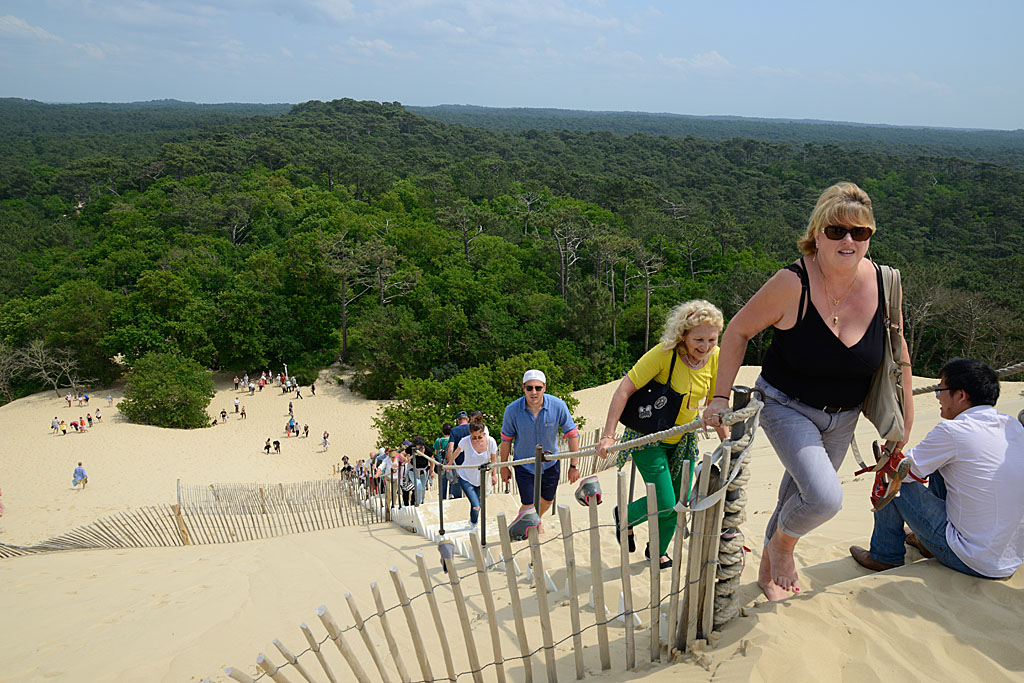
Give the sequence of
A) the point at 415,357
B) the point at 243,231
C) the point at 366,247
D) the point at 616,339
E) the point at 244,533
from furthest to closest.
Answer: the point at 243,231
the point at 366,247
the point at 616,339
the point at 415,357
the point at 244,533

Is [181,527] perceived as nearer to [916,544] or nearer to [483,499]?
[483,499]

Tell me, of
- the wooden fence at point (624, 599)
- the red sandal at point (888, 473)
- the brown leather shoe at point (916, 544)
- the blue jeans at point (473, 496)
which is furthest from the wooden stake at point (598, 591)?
the blue jeans at point (473, 496)

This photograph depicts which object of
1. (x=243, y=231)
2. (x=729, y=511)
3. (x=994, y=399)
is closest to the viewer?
(x=729, y=511)

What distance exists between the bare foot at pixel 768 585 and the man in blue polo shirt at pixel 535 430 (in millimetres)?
1641

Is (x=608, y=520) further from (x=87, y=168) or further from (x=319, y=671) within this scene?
(x=87, y=168)

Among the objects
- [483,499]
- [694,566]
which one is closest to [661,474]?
[694,566]

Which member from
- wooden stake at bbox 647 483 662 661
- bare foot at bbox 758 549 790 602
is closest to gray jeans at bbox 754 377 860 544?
bare foot at bbox 758 549 790 602

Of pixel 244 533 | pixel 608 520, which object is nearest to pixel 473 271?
pixel 244 533

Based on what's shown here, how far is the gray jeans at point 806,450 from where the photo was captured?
2.56m

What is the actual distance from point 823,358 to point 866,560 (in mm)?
1299

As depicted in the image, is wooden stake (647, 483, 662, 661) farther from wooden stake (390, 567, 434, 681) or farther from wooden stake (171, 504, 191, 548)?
wooden stake (171, 504, 191, 548)

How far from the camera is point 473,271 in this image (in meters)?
36.1

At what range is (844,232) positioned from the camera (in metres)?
2.50

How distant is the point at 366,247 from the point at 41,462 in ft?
61.4
